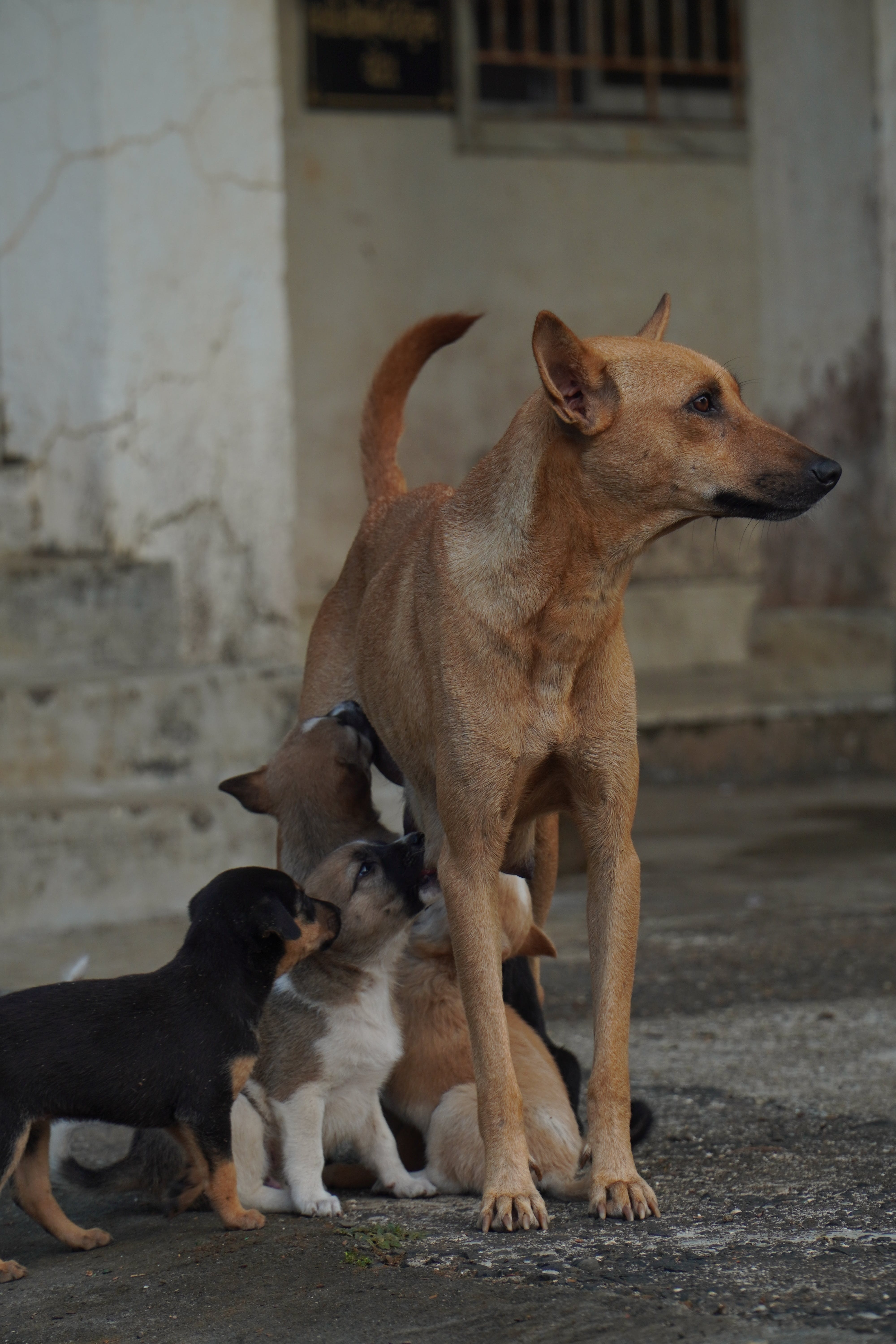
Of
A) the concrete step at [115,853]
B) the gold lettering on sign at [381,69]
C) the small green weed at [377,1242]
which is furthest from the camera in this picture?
the gold lettering on sign at [381,69]

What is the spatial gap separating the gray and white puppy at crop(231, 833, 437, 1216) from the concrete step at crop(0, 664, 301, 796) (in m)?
2.68

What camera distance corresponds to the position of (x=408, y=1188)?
335 centimetres

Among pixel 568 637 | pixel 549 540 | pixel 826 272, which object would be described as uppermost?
pixel 826 272

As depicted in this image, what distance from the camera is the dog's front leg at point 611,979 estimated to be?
3.10 m

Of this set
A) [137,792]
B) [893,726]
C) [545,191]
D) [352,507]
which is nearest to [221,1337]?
[137,792]

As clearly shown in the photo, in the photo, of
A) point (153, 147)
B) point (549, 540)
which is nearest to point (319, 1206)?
point (549, 540)

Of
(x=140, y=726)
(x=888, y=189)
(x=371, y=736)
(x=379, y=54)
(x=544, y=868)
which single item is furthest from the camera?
(x=379, y=54)

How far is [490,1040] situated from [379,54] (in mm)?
8262

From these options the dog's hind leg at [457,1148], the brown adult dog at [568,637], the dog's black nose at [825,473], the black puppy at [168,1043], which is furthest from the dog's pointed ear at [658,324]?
the dog's hind leg at [457,1148]

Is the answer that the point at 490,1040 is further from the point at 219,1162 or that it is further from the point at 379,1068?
the point at 219,1162

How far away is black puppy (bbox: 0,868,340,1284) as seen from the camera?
3.01m

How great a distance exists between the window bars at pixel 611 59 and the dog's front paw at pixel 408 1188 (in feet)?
26.9

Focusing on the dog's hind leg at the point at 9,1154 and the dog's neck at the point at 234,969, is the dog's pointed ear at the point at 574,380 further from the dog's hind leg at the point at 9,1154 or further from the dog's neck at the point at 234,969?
the dog's hind leg at the point at 9,1154

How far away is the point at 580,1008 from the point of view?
4754 mm
